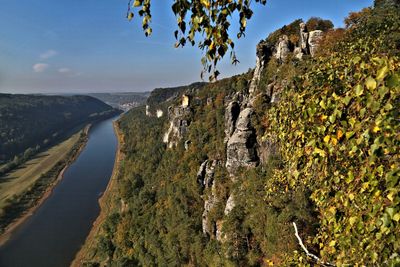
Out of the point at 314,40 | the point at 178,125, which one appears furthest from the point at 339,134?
the point at 178,125

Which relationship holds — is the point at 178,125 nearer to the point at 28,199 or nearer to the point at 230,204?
the point at 230,204

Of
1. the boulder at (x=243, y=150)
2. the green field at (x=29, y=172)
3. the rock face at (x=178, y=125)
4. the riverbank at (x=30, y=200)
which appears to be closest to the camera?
the boulder at (x=243, y=150)

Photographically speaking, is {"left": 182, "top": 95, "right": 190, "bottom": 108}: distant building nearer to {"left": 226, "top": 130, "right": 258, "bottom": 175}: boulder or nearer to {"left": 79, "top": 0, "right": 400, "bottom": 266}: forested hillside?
{"left": 79, "top": 0, "right": 400, "bottom": 266}: forested hillside

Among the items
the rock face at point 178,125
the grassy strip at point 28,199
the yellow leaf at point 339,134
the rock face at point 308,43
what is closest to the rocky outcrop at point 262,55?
the rock face at point 308,43

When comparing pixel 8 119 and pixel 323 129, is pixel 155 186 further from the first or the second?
pixel 8 119

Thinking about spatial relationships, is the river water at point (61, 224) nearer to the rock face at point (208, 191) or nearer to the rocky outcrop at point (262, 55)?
the rock face at point (208, 191)

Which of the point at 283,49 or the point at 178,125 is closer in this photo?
the point at 283,49
